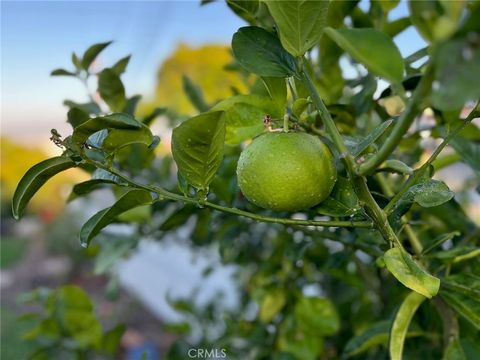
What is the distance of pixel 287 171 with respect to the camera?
398 mm

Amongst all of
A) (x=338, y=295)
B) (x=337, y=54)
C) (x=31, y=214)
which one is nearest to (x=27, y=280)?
(x=31, y=214)

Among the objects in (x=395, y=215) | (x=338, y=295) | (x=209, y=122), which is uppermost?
(x=209, y=122)

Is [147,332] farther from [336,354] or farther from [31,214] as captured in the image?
[31,214]

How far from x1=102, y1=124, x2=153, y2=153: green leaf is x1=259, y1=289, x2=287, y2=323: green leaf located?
21.5 inches

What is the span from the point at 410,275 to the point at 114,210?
0.81ft

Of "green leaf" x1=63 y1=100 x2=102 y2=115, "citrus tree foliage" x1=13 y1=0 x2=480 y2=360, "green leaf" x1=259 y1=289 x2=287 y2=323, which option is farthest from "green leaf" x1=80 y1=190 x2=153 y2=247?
"green leaf" x1=259 y1=289 x2=287 y2=323

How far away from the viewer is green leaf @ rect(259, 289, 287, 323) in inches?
35.9

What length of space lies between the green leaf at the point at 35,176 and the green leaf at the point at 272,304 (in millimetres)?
556

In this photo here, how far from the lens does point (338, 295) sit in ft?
3.77

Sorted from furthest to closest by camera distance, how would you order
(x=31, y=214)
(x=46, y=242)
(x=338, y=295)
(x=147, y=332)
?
(x=31, y=214)
(x=46, y=242)
(x=147, y=332)
(x=338, y=295)

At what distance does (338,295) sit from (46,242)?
4393 millimetres

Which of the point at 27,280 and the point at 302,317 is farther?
the point at 27,280

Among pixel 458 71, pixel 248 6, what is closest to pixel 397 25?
pixel 248 6

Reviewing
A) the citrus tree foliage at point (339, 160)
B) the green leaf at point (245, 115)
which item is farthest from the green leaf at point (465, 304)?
the green leaf at point (245, 115)
